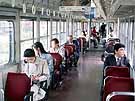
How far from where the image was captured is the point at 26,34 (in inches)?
272

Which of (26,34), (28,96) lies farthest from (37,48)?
(28,96)

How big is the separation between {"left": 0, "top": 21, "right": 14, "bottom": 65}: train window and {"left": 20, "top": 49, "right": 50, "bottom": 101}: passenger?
23.3 inches

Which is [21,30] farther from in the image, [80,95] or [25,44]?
[80,95]

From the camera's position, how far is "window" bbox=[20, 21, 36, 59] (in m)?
6.46

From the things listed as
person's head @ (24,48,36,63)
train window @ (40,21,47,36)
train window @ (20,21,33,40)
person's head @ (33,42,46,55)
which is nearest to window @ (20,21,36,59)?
train window @ (20,21,33,40)

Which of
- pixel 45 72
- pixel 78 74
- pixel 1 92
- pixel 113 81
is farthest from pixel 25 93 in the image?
pixel 78 74

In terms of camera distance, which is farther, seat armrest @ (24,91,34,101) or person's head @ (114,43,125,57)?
person's head @ (114,43,125,57)

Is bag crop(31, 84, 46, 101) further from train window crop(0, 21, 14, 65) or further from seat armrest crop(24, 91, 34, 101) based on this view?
train window crop(0, 21, 14, 65)

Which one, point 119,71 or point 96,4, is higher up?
point 96,4

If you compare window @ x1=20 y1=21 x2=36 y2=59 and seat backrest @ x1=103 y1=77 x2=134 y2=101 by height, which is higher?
window @ x1=20 y1=21 x2=36 y2=59

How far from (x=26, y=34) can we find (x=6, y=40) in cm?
132

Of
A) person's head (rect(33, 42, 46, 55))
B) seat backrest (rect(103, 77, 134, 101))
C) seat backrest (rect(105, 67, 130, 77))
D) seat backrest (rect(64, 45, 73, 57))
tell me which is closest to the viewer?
seat backrest (rect(103, 77, 134, 101))

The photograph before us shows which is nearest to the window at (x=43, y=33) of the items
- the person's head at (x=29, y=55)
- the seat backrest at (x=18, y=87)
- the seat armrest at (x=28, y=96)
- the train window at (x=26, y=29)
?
the train window at (x=26, y=29)

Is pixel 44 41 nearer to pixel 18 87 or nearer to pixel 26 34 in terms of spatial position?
pixel 26 34
